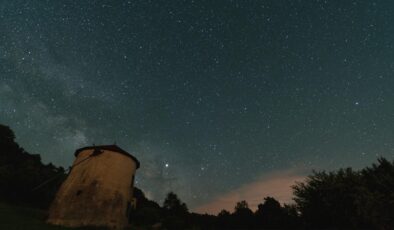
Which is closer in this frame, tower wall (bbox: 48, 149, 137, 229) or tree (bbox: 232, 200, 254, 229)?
tower wall (bbox: 48, 149, 137, 229)

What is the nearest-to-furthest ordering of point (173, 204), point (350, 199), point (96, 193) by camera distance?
1. point (96, 193)
2. point (350, 199)
3. point (173, 204)

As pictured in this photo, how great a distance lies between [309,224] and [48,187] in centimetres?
3398

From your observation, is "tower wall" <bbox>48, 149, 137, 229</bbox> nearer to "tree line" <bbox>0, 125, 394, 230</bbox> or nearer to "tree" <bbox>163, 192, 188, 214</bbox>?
"tree line" <bbox>0, 125, 394, 230</bbox>

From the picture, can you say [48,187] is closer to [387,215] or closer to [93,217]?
[93,217]

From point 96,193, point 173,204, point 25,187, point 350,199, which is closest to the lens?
point 96,193

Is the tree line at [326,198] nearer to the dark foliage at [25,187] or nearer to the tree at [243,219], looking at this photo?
the dark foliage at [25,187]

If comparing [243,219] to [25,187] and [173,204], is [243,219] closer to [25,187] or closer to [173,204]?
[173,204]

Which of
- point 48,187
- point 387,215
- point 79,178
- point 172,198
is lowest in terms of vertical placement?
point 387,215

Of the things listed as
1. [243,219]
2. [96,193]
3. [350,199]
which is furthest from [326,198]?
[243,219]

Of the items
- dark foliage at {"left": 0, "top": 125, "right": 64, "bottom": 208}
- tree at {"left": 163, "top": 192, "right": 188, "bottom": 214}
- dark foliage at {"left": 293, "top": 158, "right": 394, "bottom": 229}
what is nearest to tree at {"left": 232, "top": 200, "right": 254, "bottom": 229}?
tree at {"left": 163, "top": 192, "right": 188, "bottom": 214}

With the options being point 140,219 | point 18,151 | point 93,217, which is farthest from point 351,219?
point 18,151

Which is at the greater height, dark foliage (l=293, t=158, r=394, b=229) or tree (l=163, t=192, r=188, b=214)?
tree (l=163, t=192, r=188, b=214)

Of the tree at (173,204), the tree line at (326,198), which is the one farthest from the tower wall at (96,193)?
the tree at (173,204)

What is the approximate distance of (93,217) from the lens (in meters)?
22.1
